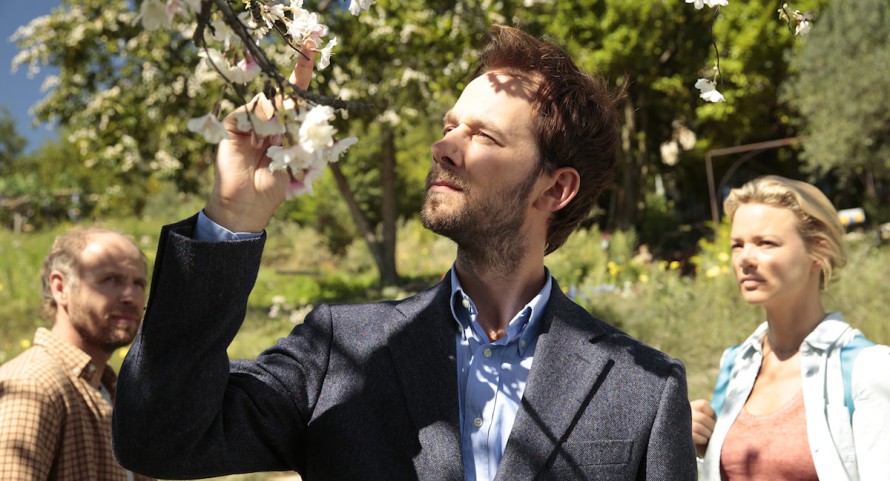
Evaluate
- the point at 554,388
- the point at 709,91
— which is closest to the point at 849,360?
the point at 554,388

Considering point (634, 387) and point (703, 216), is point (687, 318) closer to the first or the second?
point (634, 387)

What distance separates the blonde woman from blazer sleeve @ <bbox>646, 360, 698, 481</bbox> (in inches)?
30.3

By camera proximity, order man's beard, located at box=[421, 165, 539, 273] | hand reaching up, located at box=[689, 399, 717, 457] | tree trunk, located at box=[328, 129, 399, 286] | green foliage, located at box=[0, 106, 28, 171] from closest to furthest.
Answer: man's beard, located at box=[421, 165, 539, 273] → hand reaching up, located at box=[689, 399, 717, 457] → tree trunk, located at box=[328, 129, 399, 286] → green foliage, located at box=[0, 106, 28, 171]

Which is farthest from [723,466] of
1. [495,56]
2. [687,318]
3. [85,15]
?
[85,15]

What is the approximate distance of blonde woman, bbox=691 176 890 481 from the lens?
230 cm

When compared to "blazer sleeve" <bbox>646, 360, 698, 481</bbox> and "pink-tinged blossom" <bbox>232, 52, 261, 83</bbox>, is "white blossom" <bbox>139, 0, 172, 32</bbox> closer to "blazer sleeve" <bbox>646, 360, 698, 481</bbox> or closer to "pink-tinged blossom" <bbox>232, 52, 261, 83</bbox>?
"pink-tinged blossom" <bbox>232, 52, 261, 83</bbox>

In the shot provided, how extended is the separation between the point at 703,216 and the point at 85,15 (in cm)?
1935

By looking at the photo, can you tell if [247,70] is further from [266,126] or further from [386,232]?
[386,232]

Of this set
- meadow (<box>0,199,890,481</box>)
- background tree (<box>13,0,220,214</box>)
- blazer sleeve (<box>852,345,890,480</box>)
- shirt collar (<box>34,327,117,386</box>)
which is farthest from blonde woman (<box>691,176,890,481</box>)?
background tree (<box>13,0,220,214</box>)

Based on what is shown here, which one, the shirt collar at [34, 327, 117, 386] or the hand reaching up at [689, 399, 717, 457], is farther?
the hand reaching up at [689, 399, 717, 457]

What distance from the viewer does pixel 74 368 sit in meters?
2.35

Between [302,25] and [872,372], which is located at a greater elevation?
[302,25]

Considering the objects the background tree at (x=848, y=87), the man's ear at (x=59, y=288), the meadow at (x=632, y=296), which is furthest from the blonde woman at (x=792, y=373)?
the background tree at (x=848, y=87)

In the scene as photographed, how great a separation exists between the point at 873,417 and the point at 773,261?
23.7 inches
